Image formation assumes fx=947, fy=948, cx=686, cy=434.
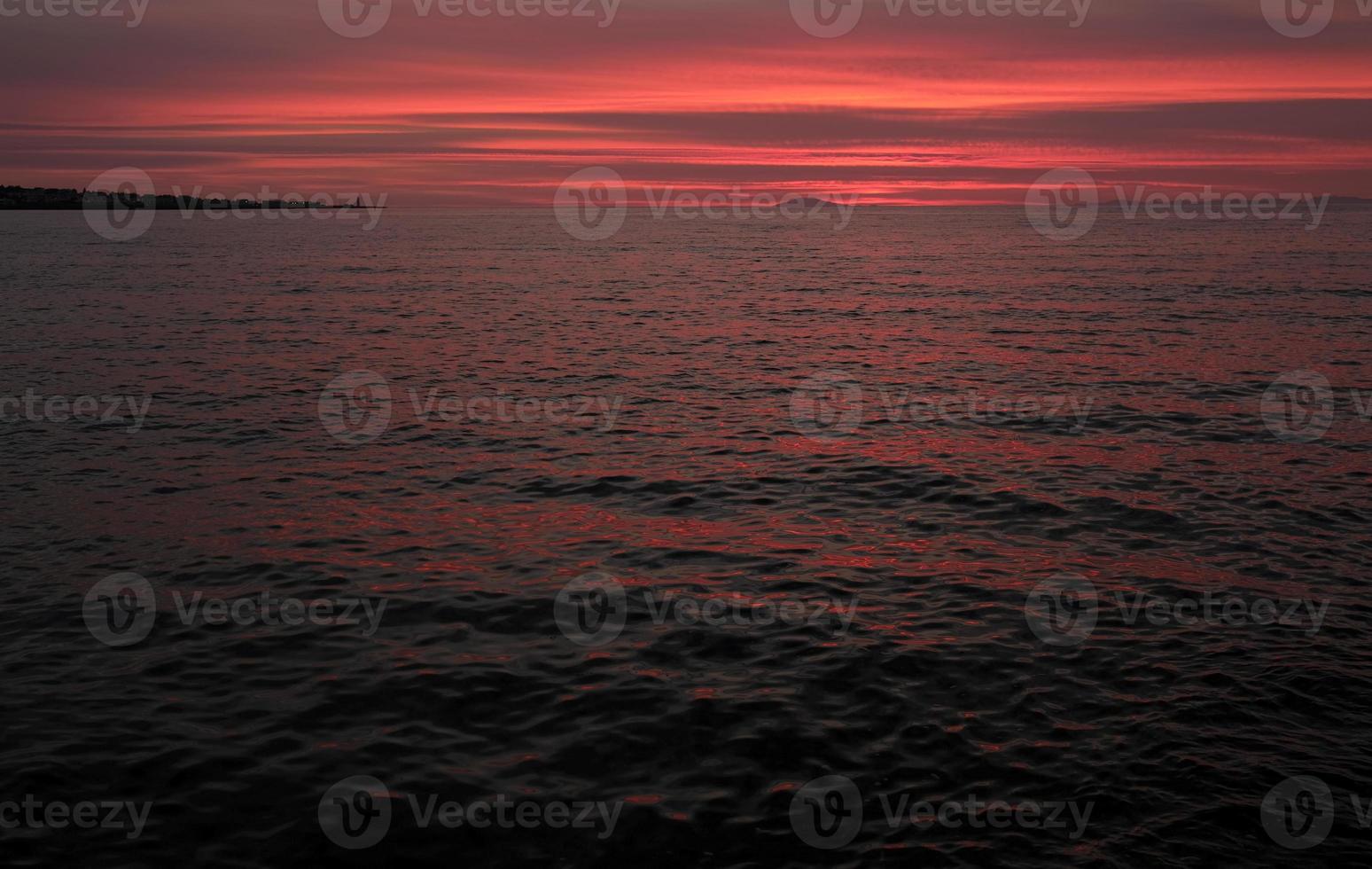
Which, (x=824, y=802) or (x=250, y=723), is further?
(x=250, y=723)

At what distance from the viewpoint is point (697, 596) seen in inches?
644

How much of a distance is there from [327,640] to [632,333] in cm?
3946

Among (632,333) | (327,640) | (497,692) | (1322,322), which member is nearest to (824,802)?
(497,692)

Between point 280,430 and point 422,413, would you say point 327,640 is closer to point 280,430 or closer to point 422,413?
point 280,430

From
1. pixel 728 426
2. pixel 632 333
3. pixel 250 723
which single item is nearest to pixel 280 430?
pixel 728 426

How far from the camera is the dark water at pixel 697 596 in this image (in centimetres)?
1065

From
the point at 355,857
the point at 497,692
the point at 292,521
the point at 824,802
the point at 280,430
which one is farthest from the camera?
the point at 280,430

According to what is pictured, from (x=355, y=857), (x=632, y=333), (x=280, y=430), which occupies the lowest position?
(x=355, y=857)

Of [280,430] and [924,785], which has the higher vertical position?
[280,430]

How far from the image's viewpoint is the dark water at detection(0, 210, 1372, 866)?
1065cm

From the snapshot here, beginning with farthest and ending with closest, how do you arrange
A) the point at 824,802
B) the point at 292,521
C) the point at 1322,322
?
1. the point at 1322,322
2. the point at 292,521
3. the point at 824,802

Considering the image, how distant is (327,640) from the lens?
14.7 meters

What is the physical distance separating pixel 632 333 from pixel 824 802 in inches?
1723

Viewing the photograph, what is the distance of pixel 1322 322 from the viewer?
169 ft
